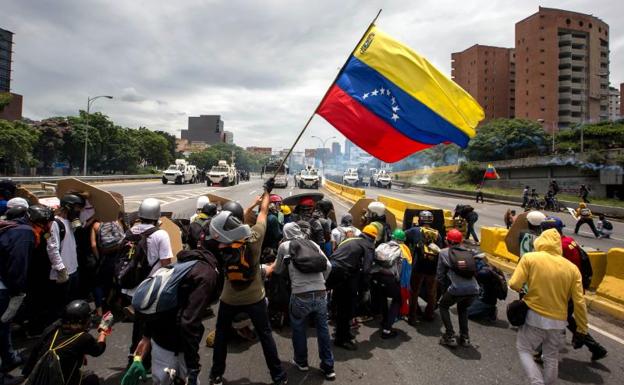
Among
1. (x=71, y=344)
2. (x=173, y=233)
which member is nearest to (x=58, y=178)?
(x=173, y=233)

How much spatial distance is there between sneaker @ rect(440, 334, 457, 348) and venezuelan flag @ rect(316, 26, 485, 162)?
9.14ft

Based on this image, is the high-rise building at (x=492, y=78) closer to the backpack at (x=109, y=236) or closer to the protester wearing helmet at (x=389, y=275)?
the protester wearing helmet at (x=389, y=275)

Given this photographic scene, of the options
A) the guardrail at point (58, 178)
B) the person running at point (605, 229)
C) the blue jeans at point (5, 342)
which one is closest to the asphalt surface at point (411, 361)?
the blue jeans at point (5, 342)

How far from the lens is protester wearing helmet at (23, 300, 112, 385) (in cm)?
249

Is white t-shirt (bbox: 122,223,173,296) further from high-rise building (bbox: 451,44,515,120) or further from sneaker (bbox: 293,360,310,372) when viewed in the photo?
high-rise building (bbox: 451,44,515,120)

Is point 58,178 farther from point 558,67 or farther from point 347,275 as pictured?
point 558,67

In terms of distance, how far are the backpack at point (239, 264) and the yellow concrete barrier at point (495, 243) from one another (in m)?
7.40

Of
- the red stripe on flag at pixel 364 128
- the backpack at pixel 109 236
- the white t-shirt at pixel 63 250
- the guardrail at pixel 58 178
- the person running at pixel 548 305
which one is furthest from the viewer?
the guardrail at pixel 58 178

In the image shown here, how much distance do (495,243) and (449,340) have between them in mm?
5585

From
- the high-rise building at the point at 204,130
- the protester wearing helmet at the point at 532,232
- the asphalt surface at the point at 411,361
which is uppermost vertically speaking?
the high-rise building at the point at 204,130

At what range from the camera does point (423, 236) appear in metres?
5.18

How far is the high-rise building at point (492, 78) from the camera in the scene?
95000mm

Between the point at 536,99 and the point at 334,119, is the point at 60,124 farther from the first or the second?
the point at 536,99

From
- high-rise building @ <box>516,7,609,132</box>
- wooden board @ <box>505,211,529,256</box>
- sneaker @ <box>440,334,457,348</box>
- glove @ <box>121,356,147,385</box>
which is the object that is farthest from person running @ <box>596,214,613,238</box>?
high-rise building @ <box>516,7,609,132</box>
